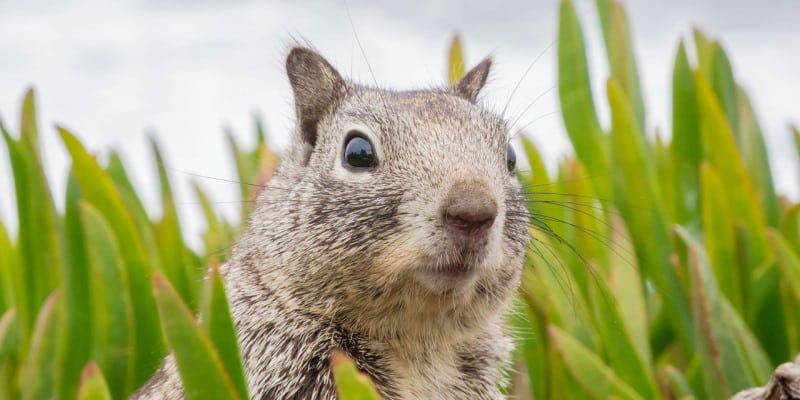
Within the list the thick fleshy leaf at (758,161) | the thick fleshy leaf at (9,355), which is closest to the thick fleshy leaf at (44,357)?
the thick fleshy leaf at (9,355)

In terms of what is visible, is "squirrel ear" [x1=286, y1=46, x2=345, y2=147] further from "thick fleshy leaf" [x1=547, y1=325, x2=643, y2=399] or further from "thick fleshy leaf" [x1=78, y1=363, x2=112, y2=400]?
"thick fleshy leaf" [x1=78, y1=363, x2=112, y2=400]

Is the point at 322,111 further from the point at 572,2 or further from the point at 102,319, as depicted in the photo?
the point at 572,2

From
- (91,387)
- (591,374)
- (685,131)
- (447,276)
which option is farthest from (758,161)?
(91,387)

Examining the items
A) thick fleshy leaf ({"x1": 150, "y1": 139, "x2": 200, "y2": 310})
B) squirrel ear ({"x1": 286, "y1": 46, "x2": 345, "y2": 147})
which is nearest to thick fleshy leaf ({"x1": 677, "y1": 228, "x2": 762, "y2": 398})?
squirrel ear ({"x1": 286, "y1": 46, "x2": 345, "y2": 147})

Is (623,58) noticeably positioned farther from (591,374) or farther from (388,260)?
(388,260)

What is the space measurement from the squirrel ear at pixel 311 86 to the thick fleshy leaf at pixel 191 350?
131 cm

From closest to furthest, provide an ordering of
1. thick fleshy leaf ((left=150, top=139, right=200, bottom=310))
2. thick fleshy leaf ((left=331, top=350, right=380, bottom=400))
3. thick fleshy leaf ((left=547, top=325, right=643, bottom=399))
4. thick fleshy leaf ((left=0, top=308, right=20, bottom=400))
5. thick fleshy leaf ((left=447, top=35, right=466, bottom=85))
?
thick fleshy leaf ((left=331, top=350, right=380, bottom=400))
thick fleshy leaf ((left=547, top=325, right=643, bottom=399))
thick fleshy leaf ((left=0, top=308, right=20, bottom=400))
thick fleshy leaf ((left=150, top=139, right=200, bottom=310))
thick fleshy leaf ((left=447, top=35, right=466, bottom=85))

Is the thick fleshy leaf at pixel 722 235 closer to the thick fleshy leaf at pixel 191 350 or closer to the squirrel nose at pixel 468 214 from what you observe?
the squirrel nose at pixel 468 214

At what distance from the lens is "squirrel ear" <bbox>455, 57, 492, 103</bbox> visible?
337 cm

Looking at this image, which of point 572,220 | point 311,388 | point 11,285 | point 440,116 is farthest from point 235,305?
point 572,220

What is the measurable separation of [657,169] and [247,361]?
2.35 m

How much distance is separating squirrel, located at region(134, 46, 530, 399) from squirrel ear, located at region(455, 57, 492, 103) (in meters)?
0.41

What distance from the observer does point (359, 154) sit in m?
2.69

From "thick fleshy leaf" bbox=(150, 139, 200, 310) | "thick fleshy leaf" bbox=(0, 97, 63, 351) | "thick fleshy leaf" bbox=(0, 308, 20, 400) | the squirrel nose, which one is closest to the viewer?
the squirrel nose
